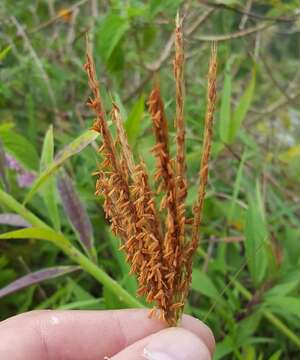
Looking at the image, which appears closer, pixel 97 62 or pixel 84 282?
pixel 84 282

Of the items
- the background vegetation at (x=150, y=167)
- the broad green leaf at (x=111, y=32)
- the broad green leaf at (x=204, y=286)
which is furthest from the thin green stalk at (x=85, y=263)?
the broad green leaf at (x=111, y=32)

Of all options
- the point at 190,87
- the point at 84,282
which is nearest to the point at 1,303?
the point at 84,282

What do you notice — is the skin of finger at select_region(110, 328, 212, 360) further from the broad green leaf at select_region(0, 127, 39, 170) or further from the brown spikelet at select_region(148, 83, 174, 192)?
the broad green leaf at select_region(0, 127, 39, 170)

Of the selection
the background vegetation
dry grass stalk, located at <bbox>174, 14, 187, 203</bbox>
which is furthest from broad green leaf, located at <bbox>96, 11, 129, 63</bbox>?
dry grass stalk, located at <bbox>174, 14, 187, 203</bbox>

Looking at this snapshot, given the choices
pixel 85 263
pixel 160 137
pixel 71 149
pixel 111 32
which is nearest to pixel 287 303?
pixel 85 263

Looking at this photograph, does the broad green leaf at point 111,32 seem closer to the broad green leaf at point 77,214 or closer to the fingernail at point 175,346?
the broad green leaf at point 77,214

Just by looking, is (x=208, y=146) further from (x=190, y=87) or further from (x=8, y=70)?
(x=190, y=87)

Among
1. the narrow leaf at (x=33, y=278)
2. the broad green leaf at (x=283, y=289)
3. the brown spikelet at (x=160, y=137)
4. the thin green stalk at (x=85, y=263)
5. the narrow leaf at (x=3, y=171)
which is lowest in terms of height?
the broad green leaf at (x=283, y=289)
